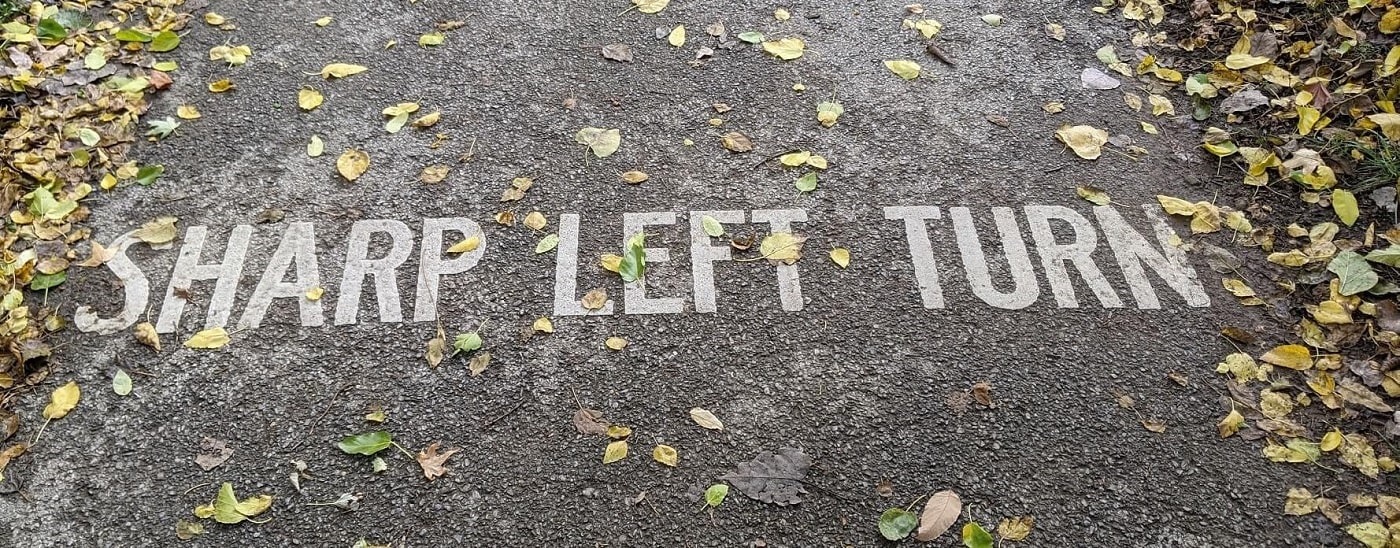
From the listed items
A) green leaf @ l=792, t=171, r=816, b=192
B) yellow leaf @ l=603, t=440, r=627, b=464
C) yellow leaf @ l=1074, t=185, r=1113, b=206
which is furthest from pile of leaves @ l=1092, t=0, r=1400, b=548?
yellow leaf @ l=603, t=440, r=627, b=464

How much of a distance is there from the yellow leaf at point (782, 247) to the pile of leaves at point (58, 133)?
7.70 ft

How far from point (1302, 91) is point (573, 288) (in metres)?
3.03

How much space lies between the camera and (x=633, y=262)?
2967 millimetres

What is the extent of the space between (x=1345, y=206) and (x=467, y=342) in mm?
3146

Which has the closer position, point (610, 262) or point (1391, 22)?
point (610, 262)

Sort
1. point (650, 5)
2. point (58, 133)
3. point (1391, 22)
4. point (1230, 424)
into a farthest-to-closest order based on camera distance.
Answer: point (650, 5) → point (1391, 22) → point (58, 133) → point (1230, 424)

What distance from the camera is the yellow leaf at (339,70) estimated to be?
3.77m

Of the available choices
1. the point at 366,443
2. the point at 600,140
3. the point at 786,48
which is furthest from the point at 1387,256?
the point at 366,443

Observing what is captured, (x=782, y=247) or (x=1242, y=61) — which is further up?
(x=1242, y=61)

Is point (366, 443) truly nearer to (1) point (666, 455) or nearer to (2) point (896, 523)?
(1) point (666, 455)

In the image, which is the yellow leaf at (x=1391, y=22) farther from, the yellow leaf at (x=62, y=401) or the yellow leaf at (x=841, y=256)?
the yellow leaf at (x=62, y=401)

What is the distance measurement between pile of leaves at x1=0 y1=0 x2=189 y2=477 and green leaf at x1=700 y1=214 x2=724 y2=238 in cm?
213

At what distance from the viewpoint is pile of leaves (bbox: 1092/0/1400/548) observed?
251 cm

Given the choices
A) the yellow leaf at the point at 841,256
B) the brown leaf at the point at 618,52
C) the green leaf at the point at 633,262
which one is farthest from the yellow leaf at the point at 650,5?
the yellow leaf at the point at 841,256
